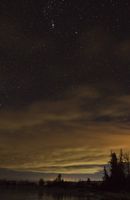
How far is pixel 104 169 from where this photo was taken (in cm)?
11081

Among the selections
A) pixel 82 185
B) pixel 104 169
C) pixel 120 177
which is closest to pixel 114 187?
pixel 120 177

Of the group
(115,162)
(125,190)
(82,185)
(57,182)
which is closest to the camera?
(125,190)

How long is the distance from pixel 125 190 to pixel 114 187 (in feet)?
17.4

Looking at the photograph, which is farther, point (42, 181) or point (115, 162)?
point (42, 181)

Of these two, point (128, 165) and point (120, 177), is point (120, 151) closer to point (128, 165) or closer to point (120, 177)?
point (128, 165)

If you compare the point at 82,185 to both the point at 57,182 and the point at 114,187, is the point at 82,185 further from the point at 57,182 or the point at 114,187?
the point at 114,187

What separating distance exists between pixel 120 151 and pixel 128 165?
4.45 m

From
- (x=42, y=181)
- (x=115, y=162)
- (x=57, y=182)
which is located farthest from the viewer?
(x=42, y=181)

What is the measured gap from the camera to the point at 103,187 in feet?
354

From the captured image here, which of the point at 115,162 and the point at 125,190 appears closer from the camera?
the point at 125,190

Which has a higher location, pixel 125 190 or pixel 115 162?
pixel 115 162

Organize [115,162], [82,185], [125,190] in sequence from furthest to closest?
[82,185], [115,162], [125,190]

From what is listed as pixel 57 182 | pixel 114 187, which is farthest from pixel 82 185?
pixel 114 187

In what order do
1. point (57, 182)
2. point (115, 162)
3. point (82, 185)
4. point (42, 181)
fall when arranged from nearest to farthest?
point (115, 162) < point (82, 185) < point (57, 182) < point (42, 181)
